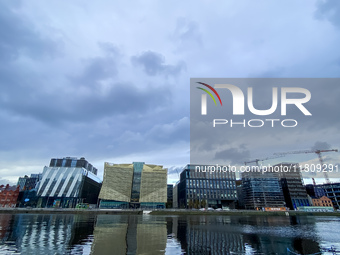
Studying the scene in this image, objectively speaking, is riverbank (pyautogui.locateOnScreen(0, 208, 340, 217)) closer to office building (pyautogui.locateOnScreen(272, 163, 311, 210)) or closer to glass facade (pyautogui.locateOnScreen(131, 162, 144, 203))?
office building (pyautogui.locateOnScreen(272, 163, 311, 210))

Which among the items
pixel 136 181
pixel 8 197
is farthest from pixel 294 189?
pixel 8 197

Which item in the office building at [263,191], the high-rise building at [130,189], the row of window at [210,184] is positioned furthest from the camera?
the row of window at [210,184]

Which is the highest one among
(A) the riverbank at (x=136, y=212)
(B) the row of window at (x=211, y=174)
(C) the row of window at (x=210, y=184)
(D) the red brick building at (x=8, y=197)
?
(B) the row of window at (x=211, y=174)

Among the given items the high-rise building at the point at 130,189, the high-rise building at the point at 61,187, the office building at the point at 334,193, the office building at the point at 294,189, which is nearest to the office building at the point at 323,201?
the office building at the point at 294,189

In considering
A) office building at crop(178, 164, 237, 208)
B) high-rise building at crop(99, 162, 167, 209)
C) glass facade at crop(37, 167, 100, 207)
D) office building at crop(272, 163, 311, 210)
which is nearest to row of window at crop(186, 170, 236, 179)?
office building at crop(178, 164, 237, 208)

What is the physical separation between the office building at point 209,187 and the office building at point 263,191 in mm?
14740

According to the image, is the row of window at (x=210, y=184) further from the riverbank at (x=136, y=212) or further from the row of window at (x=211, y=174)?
the riverbank at (x=136, y=212)

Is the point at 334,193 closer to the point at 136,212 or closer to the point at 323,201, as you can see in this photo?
the point at 323,201

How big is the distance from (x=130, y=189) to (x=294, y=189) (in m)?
147

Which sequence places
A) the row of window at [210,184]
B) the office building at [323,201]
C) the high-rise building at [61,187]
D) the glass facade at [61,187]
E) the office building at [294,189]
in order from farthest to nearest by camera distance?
1. the row of window at [210,184]
2. the office building at [323,201]
3. the office building at [294,189]
4. the glass facade at [61,187]
5. the high-rise building at [61,187]

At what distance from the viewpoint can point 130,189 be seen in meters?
172

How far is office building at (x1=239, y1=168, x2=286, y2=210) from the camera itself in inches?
7008

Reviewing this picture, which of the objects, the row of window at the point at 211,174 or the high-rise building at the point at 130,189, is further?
the row of window at the point at 211,174

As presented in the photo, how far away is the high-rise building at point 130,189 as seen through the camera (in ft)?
541
